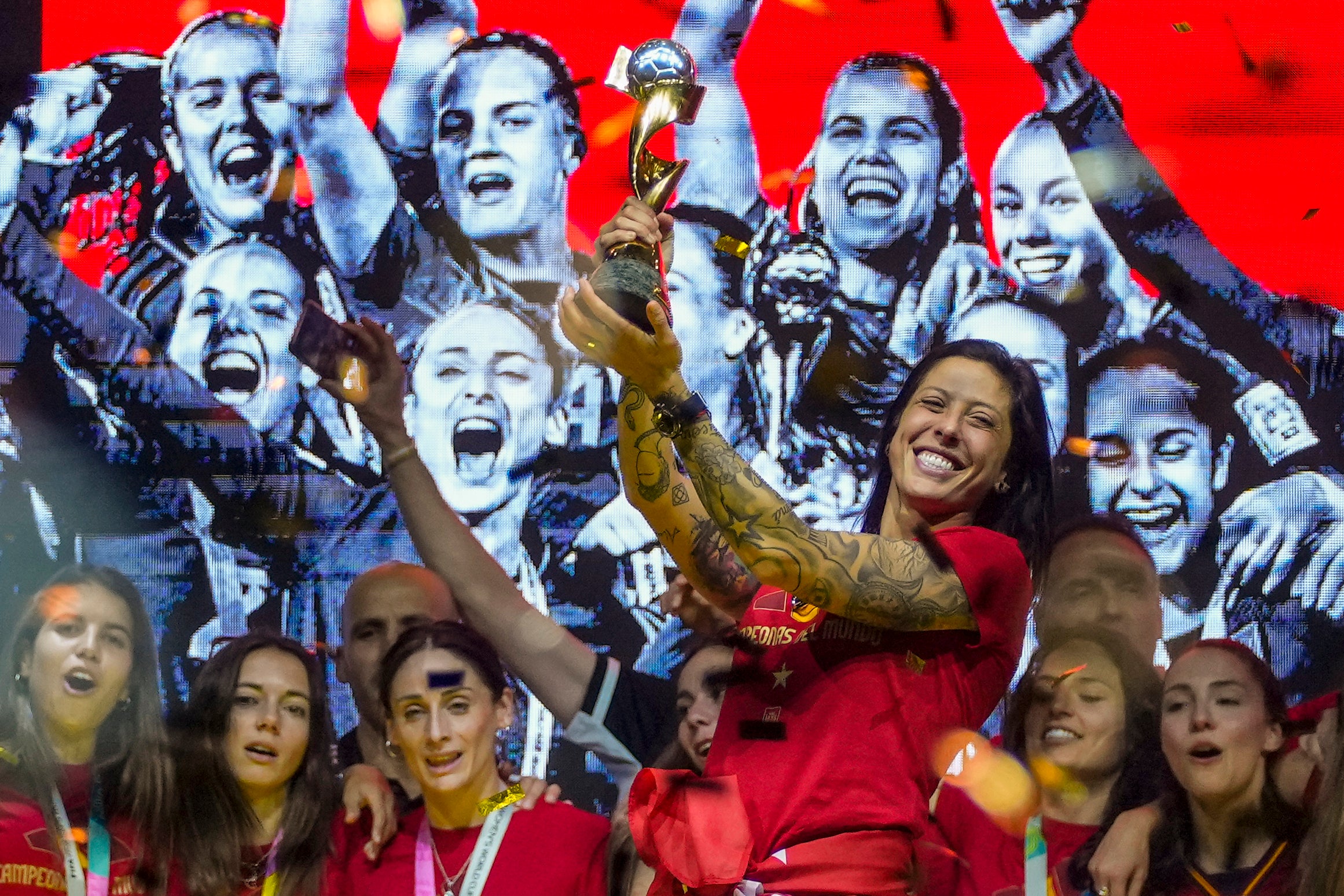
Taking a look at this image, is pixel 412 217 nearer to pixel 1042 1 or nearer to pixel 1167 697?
pixel 1042 1

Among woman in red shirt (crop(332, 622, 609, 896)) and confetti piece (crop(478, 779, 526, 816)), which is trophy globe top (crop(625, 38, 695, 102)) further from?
confetti piece (crop(478, 779, 526, 816))

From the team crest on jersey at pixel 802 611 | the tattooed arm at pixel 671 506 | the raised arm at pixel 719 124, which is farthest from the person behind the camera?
the raised arm at pixel 719 124

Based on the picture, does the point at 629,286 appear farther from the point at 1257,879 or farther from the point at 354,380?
the point at 1257,879

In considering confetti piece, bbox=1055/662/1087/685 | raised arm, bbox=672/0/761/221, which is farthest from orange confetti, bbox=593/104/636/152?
confetti piece, bbox=1055/662/1087/685

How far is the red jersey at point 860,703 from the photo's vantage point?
1690mm

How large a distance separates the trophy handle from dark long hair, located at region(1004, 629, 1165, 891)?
1.52 meters

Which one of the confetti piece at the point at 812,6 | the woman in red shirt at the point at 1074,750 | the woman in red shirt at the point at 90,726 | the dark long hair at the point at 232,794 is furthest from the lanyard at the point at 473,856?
the confetti piece at the point at 812,6

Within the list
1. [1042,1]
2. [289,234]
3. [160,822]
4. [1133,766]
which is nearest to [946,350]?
[1133,766]

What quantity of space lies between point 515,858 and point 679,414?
141 cm

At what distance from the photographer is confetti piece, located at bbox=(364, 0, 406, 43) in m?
3.25

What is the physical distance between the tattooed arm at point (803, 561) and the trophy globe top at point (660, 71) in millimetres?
476

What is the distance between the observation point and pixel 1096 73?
3176 millimetres

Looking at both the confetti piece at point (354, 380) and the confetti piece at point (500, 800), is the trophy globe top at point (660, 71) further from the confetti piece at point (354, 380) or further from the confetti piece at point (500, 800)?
the confetti piece at point (500, 800)

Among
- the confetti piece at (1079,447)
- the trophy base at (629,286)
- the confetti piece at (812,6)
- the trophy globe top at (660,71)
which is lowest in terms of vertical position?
the trophy base at (629,286)
